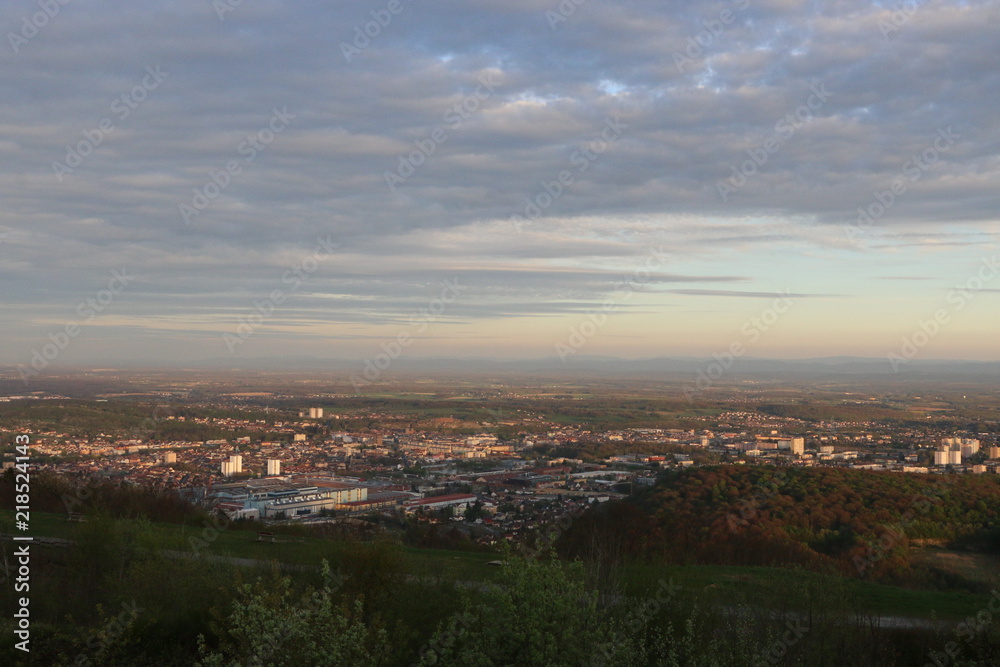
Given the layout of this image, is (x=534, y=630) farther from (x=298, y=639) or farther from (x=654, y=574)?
(x=654, y=574)

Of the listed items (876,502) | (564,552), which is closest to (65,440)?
(564,552)

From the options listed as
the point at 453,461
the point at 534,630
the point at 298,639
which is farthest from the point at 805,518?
the point at 453,461

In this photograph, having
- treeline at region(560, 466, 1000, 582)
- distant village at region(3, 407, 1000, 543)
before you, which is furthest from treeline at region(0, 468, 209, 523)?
treeline at region(560, 466, 1000, 582)

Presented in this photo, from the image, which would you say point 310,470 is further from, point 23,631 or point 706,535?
point 23,631

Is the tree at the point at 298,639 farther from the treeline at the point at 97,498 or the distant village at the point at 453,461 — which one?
the treeline at the point at 97,498

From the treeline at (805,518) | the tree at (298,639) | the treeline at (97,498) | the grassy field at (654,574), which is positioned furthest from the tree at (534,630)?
the treeline at (97,498)
